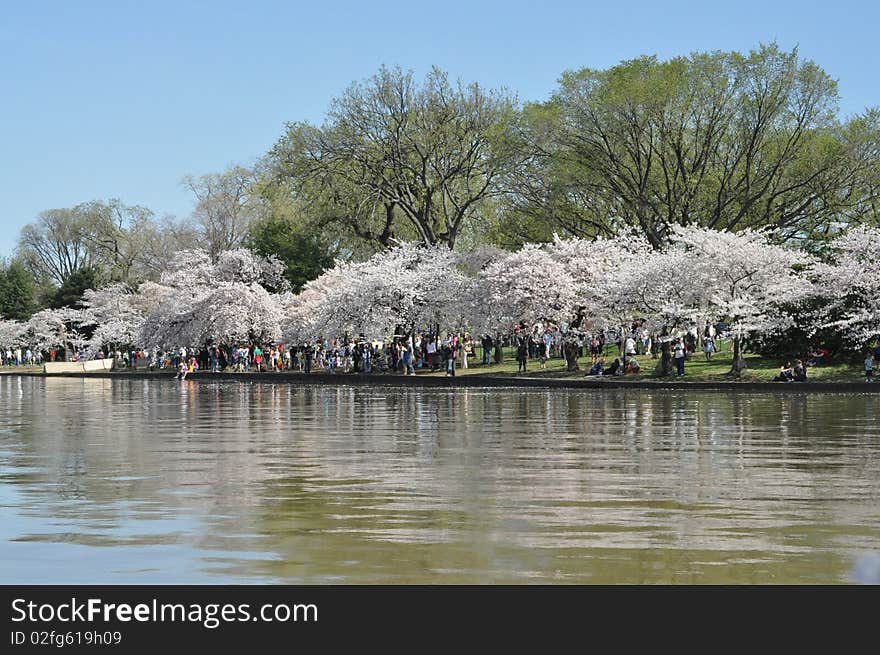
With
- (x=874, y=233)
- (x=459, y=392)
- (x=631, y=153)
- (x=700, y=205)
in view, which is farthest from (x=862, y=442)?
(x=700, y=205)

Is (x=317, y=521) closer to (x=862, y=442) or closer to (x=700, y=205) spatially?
(x=862, y=442)

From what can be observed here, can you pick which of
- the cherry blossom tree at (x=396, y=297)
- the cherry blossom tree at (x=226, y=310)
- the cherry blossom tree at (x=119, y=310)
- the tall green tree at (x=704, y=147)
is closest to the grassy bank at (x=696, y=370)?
the cherry blossom tree at (x=396, y=297)

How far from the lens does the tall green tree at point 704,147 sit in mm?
61812

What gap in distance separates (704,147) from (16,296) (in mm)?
87772

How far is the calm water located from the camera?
10414 millimetres

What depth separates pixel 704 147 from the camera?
2462 inches

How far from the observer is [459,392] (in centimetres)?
4722

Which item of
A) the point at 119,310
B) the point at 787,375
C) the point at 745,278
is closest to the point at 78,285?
the point at 119,310

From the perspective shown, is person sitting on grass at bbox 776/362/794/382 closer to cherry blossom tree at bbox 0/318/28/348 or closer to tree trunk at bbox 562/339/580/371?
tree trunk at bbox 562/339/580/371

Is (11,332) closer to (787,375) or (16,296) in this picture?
(16,296)

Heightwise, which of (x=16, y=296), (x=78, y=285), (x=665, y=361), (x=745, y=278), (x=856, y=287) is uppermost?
(x=78, y=285)
